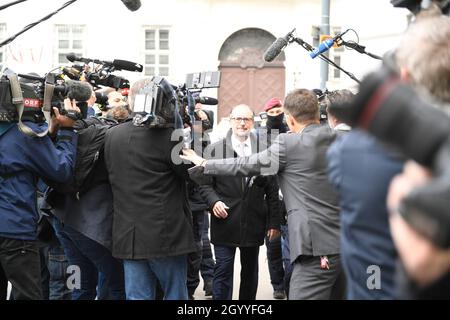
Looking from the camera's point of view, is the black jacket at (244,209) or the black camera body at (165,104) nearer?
the black camera body at (165,104)

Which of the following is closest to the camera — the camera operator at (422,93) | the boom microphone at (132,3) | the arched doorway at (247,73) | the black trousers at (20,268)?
the camera operator at (422,93)

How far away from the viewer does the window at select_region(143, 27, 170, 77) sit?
836 inches

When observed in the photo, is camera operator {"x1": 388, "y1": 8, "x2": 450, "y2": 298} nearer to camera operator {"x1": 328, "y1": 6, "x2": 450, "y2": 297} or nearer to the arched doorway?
camera operator {"x1": 328, "y1": 6, "x2": 450, "y2": 297}

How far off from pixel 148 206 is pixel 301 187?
108 centimetres

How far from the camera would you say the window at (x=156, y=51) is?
836 inches

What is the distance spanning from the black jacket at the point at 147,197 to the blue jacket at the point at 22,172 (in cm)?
45

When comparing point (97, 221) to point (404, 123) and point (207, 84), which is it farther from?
point (404, 123)

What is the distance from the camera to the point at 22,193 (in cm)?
470

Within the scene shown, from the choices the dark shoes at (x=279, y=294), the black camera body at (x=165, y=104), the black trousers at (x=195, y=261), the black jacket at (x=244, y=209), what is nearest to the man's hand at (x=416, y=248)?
the black camera body at (x=165, y=104)

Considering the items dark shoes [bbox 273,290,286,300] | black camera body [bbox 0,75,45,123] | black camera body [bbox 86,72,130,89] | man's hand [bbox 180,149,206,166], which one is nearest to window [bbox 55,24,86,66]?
dark shoes [bbox 273,290,286,300]

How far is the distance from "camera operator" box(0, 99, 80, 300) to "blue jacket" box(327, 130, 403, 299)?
260cm

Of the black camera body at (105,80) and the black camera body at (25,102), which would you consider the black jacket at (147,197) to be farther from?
the black camera body at (105,80)
